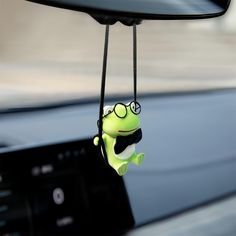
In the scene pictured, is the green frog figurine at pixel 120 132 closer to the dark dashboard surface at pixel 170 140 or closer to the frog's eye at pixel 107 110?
the frog's eye at pixel 107 110

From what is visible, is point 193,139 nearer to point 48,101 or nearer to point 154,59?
point 154,59

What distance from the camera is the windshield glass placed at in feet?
2.97

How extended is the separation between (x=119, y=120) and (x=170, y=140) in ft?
1.44

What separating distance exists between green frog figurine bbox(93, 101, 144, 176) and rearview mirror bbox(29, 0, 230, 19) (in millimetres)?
95

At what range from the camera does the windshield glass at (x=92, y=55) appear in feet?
2.97

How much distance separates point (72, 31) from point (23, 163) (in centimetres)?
26

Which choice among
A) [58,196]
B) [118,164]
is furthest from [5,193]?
[118,164]

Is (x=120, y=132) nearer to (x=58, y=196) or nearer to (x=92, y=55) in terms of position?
(x=58, y=196)

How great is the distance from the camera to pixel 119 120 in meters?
0.58

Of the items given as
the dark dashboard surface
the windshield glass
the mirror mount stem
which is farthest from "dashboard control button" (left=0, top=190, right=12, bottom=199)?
the mirror mount stem

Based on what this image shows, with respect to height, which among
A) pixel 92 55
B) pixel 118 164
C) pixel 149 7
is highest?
pixel 92 55

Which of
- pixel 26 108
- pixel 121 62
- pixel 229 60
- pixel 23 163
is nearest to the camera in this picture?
pixel 23 163

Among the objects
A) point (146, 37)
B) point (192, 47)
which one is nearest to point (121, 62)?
point (146, 37)

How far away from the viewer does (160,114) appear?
1.01 meters
